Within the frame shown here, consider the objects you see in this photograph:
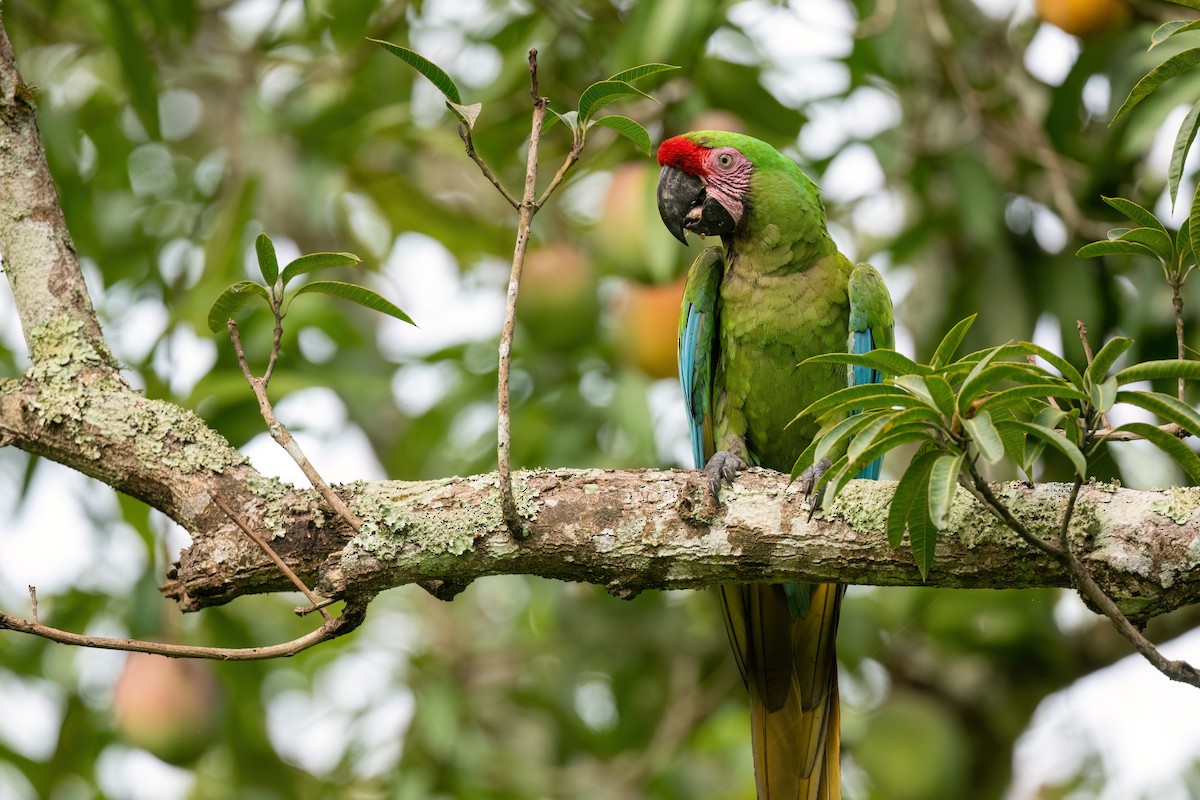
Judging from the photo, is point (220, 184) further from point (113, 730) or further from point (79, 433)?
point (79, 433)

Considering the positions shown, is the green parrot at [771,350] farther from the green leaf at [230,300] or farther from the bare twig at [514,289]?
the green leaf at [230,300]

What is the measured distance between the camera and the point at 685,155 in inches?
115

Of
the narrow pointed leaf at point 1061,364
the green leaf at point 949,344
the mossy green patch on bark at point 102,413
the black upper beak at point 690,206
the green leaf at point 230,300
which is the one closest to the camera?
the narrow pointed leaf at point 1061,364

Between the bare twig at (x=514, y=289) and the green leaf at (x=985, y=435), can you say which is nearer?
the green leaf at (x=985, y=435)

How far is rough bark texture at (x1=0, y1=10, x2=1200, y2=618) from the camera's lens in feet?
5.77

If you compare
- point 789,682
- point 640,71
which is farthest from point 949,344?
point 789,682

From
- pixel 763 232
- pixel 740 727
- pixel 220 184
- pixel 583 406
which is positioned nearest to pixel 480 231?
pixel 583 406

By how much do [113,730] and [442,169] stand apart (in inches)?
96.2

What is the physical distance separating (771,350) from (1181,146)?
1.20 meters

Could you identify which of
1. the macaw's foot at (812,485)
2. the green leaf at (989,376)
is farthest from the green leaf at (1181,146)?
the macaw's foot at (812,485)

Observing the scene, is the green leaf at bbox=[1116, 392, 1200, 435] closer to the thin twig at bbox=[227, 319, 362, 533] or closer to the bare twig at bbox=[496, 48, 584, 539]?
the bare twig at bbox=[496, 48, 584, 539]

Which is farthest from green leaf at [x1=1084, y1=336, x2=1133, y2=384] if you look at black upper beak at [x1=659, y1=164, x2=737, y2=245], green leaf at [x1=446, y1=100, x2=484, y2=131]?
black upper beak at [x1=659, y1=164, x2=737, y2=245]

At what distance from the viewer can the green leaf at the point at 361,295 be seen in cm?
177

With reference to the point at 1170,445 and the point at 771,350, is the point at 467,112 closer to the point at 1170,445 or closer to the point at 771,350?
the point at 1170,445
